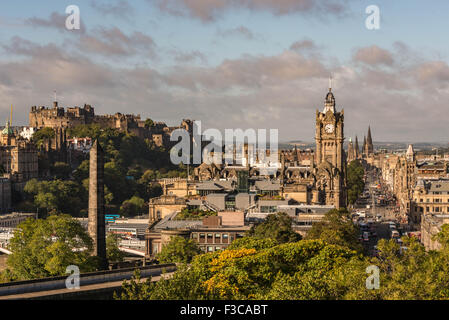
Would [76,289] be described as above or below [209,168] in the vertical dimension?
below

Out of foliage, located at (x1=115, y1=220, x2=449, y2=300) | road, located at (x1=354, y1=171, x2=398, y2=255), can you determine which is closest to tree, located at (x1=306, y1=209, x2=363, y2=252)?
foliage, located at (x1=115, y1=220, x2=449, y2=300)

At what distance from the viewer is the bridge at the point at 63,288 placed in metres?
36.8

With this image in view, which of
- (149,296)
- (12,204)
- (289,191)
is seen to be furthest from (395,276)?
(12,204)

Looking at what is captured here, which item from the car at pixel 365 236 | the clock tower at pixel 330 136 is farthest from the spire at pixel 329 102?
the car at pixel 365 236

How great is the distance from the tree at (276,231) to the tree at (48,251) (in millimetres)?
14463

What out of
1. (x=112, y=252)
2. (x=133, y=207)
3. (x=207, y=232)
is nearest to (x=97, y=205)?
(x=112, y=252)

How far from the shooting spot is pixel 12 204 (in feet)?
428

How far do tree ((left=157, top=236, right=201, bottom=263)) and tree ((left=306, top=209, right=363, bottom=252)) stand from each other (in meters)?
10.3

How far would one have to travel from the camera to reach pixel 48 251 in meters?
49.4

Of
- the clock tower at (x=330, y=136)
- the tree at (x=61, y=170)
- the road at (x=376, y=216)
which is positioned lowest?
the road at (x=376, y=216)

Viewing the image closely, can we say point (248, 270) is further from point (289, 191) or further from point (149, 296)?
point (289, 191)

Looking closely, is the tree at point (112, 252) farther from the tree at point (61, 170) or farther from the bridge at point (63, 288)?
the tree at point (61, 170)

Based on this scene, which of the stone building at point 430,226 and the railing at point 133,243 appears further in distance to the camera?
the railing at point 133,243
